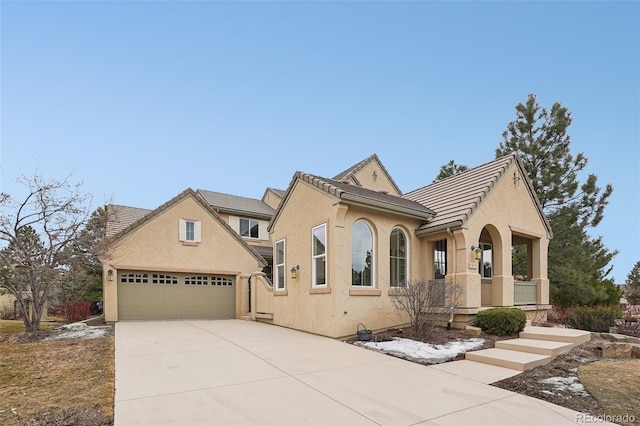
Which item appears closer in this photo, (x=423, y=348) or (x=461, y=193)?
(x=423, y=348)

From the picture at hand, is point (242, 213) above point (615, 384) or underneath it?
above

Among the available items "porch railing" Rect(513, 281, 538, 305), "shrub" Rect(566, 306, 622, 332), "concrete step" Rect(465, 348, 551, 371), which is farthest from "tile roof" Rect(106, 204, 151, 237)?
"shrub" Rect(566, 306, 622, 332)

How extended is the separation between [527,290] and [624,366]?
647cm

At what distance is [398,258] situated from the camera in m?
12.0

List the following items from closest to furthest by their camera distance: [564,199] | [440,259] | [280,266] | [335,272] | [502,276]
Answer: [335,272]
[502,276]
[440,259]
[280,266]
[564,199]

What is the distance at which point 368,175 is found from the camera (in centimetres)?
2430

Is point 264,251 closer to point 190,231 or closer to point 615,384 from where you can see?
point 190,231

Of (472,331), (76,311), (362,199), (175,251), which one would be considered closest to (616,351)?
(472,331)

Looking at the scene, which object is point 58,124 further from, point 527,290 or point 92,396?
point 527,290

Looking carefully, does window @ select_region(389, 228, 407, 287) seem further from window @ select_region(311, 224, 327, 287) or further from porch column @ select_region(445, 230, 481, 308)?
window @ select_region(311, 224, 327, 287)

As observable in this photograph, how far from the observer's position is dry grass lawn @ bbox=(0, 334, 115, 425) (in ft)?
15.3

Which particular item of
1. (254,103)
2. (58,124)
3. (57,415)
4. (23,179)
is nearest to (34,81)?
(58,124)

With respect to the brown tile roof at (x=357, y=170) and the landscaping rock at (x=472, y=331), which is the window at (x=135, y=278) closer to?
the brown tile roof at (x=357, y=170)

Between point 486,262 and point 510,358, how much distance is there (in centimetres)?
679
